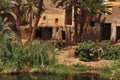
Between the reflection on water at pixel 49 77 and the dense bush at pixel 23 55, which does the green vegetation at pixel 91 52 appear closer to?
the dense bush at pixel 23 55

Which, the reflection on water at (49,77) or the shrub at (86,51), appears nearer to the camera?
the reflection on water at (49,77)

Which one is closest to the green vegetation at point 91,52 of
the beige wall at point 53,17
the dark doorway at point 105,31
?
the dark doorway at point 105,31

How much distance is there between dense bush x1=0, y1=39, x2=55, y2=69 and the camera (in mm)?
37469

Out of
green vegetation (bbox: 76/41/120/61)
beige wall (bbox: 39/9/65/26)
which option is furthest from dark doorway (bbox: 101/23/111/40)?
green vegetation (bbox: 76/41/120/61)

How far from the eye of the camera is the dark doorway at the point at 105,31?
56.3 metres

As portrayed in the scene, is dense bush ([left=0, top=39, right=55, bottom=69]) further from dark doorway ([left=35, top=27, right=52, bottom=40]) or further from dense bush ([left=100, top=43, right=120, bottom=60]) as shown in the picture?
dark doorway ([left=35, top=27, right=52, bottom=40])

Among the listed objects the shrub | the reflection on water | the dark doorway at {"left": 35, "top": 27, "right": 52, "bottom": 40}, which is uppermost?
the shrub

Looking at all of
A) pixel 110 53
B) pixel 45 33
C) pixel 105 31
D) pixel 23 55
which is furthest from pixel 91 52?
pixel 45 33

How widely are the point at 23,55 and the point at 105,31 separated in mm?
21381

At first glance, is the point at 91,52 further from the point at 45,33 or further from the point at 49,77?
the point at 45,33

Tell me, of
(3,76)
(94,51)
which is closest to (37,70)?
(3,76)

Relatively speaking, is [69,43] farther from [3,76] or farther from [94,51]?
[3,76]

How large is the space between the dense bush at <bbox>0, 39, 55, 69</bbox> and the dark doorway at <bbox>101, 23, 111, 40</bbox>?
18866 mm

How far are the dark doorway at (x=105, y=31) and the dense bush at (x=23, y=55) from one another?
1887cm
